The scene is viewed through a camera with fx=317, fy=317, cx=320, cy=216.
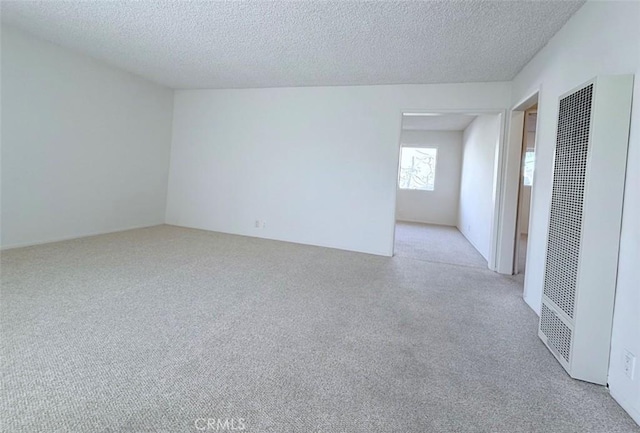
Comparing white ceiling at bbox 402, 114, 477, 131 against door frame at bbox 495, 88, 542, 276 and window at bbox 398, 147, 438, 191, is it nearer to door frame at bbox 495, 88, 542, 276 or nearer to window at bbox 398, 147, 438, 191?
window at bbox 398, 147, 438, 191

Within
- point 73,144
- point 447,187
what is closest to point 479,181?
point 447,187

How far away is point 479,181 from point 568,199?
4.17 meters

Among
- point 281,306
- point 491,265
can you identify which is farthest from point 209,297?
point 491,265

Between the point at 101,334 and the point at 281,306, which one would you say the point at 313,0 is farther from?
the point at 101,334

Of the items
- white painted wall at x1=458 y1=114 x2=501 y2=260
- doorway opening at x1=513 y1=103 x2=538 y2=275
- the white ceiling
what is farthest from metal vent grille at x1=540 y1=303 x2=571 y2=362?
the white ceiling

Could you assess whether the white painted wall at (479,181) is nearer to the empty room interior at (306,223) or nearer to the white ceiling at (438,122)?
the empty room interior at (306,223)

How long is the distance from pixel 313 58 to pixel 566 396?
3.72 m

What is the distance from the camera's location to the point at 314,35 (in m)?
3.12

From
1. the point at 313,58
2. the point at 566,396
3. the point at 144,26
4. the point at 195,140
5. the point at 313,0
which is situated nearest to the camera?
the point at 566,396

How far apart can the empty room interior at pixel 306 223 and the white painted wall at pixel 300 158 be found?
0.03 metres

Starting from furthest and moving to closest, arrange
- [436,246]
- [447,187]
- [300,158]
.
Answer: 1. [447,187]
2. [436,246]
3. [300,158]

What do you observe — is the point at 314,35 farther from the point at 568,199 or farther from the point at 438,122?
the point at 438,122

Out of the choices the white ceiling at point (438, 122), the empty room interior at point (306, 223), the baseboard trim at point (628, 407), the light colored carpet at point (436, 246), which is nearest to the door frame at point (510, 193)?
the empty room interior at point (306, 223)

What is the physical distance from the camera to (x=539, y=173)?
2.92m
